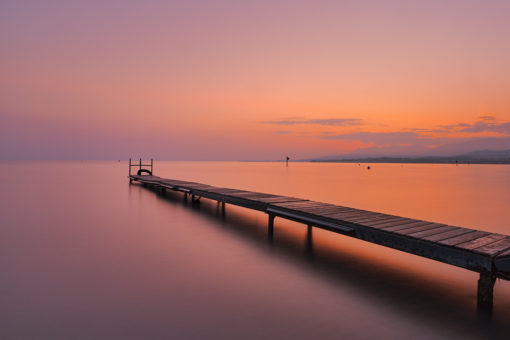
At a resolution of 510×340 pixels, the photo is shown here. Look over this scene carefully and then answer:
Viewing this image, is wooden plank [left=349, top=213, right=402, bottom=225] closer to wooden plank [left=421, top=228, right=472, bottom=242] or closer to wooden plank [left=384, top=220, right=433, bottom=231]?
wooden plank [left=384, top=220, right=433, bottom=231]

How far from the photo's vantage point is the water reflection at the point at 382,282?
4.55 m

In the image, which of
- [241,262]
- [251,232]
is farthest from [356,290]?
[251,232]

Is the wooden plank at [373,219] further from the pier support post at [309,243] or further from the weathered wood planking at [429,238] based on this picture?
the pier support post at [309,243]

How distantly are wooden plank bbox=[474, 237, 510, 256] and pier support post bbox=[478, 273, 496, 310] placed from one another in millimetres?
407

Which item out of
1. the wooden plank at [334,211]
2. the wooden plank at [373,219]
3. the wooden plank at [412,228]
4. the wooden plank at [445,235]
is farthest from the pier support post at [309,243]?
the wooden plank at [445,235]

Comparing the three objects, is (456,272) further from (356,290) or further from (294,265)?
(294,265)

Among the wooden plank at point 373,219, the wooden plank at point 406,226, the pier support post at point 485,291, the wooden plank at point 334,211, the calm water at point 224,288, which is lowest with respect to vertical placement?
the calm water at point 224,288

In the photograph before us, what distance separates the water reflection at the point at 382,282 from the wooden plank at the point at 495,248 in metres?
0.94

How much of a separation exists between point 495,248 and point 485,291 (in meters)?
0.69

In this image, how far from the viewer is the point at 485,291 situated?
4957mm

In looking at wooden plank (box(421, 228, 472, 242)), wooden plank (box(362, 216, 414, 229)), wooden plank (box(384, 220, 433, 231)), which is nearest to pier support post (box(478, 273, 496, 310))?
wooden plank (box(421, 228, 472, 242))

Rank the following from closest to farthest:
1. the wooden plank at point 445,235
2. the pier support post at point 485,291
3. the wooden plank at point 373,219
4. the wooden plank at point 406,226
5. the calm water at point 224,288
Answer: the calm water at point 224,288 < the pier support post at point 485,291 < the wooden plank at point 445,235 < the wooden plank at point 406,226 < the wooden plank at point 373,219

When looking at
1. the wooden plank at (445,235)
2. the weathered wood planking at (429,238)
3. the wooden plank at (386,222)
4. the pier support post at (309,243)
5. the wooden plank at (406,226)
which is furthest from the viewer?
the pier support post at (309,243)

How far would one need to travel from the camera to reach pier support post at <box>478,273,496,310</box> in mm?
4891
